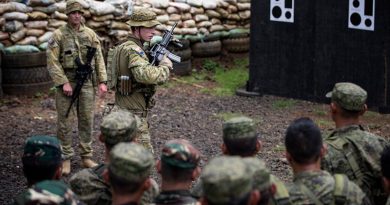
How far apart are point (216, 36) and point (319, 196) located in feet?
37.2

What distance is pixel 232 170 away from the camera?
375 cm

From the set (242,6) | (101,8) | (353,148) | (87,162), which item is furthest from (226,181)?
A: (242,6)

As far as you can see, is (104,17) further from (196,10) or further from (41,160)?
(41,160)

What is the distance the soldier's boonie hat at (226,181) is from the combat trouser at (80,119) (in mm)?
5143

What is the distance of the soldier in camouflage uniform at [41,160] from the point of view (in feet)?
15.1

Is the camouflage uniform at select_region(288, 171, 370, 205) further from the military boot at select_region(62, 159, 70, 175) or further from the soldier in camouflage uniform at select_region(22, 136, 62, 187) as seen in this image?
the military boot at select_region(62, 159, 70, 175)

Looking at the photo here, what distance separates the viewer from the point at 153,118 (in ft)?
38.3

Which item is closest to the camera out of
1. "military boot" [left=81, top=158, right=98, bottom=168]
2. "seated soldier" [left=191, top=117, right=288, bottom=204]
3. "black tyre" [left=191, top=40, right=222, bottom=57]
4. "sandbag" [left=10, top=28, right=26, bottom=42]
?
"seated soldier" [left=191, top=117, right=288, bottom=204]

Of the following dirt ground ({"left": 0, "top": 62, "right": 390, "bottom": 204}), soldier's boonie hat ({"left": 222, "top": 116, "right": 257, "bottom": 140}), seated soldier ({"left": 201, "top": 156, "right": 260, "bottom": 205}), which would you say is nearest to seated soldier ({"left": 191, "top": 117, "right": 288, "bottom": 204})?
soldier's boonie hat ({"left": 222, "top": 116, "right": 257, "bottom": 140})

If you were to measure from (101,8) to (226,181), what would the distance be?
404 inches

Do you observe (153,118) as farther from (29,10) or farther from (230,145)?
(230,145)

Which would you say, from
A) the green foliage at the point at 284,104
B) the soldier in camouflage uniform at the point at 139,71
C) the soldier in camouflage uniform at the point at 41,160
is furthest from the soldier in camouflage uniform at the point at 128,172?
the green foliage at the point at 284,104

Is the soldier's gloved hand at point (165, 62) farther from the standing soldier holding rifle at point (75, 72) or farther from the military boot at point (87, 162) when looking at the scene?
the military boot at point (87, 162)

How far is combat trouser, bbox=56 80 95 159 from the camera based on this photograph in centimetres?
876
